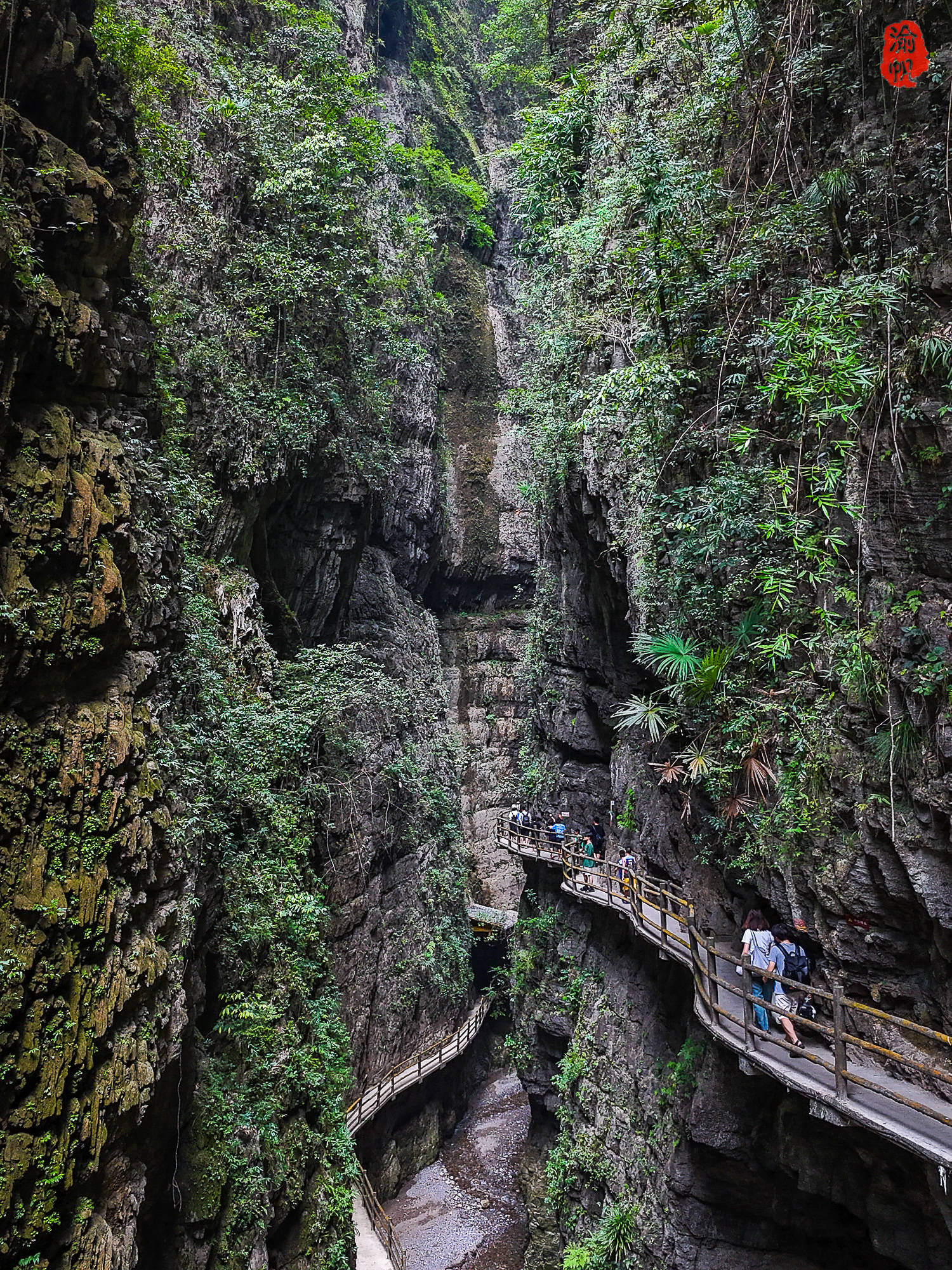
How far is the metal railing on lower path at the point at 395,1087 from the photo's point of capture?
12211mm

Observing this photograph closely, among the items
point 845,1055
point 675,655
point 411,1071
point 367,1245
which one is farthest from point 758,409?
point 411,1071

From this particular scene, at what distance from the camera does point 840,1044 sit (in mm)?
5359

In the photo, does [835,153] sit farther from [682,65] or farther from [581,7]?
[581,7]

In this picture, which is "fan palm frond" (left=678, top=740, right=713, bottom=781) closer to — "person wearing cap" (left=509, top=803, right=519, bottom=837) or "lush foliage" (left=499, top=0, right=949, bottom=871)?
"lush foliage" (left=499, top=0, right=949, bottom=871)

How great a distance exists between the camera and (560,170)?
13859 millimetres

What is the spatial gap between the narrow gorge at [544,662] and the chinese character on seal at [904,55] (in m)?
0.04

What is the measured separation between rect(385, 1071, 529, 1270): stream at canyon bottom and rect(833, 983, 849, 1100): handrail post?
13.0 metres

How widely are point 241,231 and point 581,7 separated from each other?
32.1ft

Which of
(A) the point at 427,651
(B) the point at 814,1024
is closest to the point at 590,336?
(B) the point at 814,1024

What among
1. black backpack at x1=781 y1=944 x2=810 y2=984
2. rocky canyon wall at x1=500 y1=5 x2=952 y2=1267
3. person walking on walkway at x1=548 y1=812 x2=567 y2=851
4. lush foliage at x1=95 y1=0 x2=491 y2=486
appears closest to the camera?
rocky canyon wall at x1=500 y1=5 x2=952 y2=1267

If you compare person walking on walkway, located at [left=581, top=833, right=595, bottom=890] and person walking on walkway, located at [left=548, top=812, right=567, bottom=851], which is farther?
person walking on walkway, located at [left=548, top=812, right=567, bottom=851]

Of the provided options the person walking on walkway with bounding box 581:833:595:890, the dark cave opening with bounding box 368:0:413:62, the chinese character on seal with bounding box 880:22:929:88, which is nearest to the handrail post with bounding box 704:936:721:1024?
the person walking on walkway with bounding box 581:833:595:890

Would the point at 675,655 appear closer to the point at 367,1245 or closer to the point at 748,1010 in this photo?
the point at 748,1010

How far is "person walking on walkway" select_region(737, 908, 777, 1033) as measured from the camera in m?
6.78
